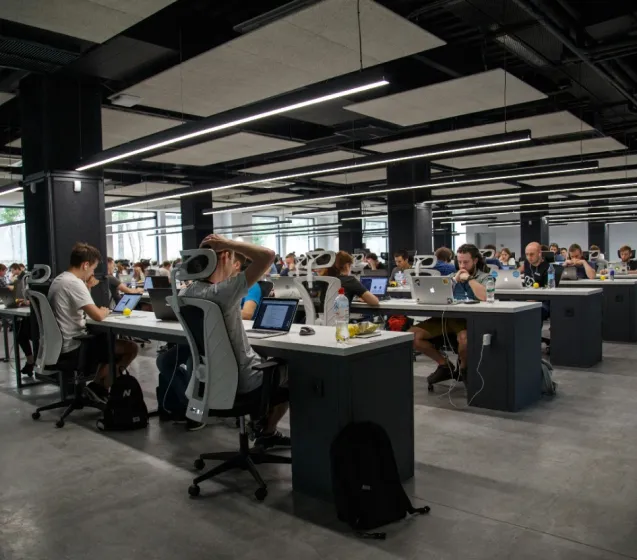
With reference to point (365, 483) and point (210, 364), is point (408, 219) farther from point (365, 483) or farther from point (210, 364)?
point (365, 483)

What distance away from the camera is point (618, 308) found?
25.8 ft

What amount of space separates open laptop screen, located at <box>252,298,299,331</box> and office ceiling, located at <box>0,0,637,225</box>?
1763 millimetres

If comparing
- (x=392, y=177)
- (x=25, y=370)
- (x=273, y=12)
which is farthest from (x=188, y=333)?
(x=392, y=177)

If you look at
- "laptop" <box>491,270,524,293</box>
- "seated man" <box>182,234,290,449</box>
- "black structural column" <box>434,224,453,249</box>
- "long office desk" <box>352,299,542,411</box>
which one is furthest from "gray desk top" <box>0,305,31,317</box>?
"black structural column" <box>434,224,453,249</box>

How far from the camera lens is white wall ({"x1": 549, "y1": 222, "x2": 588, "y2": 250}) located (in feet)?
85.4

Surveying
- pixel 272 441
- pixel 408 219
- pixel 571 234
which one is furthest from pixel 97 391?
pixel 571 234

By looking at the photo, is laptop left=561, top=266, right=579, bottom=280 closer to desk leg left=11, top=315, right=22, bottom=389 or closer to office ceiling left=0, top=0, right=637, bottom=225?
office ceiling left=0, top=0, right=637, bottom=225

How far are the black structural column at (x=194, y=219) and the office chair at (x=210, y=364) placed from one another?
1183 cm

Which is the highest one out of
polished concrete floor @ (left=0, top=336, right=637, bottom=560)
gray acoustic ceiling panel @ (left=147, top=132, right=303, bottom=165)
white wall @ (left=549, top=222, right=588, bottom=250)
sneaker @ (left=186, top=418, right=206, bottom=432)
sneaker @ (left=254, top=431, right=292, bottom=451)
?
gray acoustic ceiling panel @ (left=147, top=132, right=303, bottom=165)

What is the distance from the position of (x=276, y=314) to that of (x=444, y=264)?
11.8ft

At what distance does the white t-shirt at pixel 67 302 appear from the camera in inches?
176

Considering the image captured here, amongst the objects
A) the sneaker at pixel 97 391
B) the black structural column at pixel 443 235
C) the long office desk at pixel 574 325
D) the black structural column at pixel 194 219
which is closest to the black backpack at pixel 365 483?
the sneaker at pixel 97 391

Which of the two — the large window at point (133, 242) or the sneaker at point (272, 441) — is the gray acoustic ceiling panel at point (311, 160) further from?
the large window at point (133, 242)

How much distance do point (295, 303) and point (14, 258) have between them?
1783 cm
